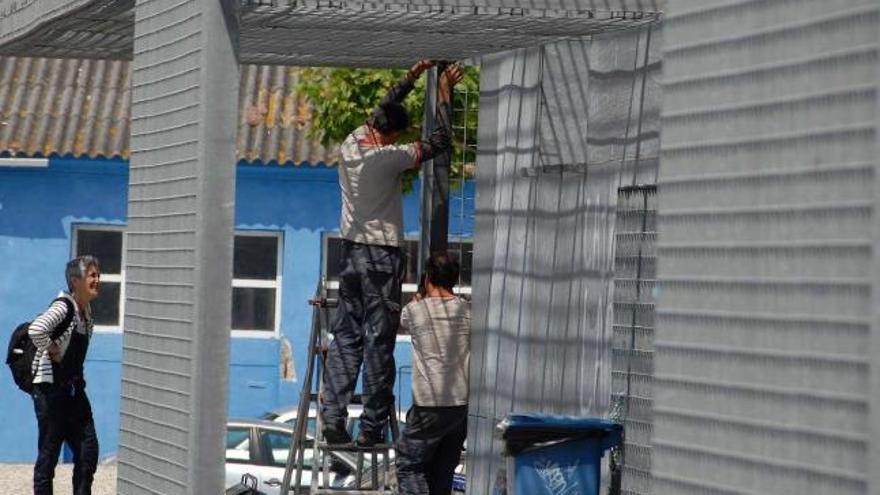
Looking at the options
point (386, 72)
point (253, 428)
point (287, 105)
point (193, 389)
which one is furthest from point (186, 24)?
point (287, 105)

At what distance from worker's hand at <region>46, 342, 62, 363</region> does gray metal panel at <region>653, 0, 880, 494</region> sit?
347 inches

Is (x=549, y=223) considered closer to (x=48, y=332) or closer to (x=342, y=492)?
(x=342, y=492)

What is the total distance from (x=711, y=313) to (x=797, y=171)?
16.0 inches

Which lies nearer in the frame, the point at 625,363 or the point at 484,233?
the point at 625,363

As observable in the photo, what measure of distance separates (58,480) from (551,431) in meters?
14.0

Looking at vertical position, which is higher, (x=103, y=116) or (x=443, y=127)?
(x=103, y=116)

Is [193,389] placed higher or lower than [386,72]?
lower

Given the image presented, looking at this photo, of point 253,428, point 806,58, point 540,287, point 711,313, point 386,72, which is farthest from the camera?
point 386,72

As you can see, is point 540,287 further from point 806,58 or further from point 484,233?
point 806,58

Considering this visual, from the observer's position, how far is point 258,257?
28.0 m

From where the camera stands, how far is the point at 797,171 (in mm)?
3838

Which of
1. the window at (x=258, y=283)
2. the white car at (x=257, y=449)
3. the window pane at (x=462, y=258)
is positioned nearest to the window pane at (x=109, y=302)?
the window at (x=258, y=283)

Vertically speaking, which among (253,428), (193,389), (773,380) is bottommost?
(253,428)

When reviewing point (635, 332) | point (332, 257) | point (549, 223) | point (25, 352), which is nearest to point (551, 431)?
point (635, 332)
